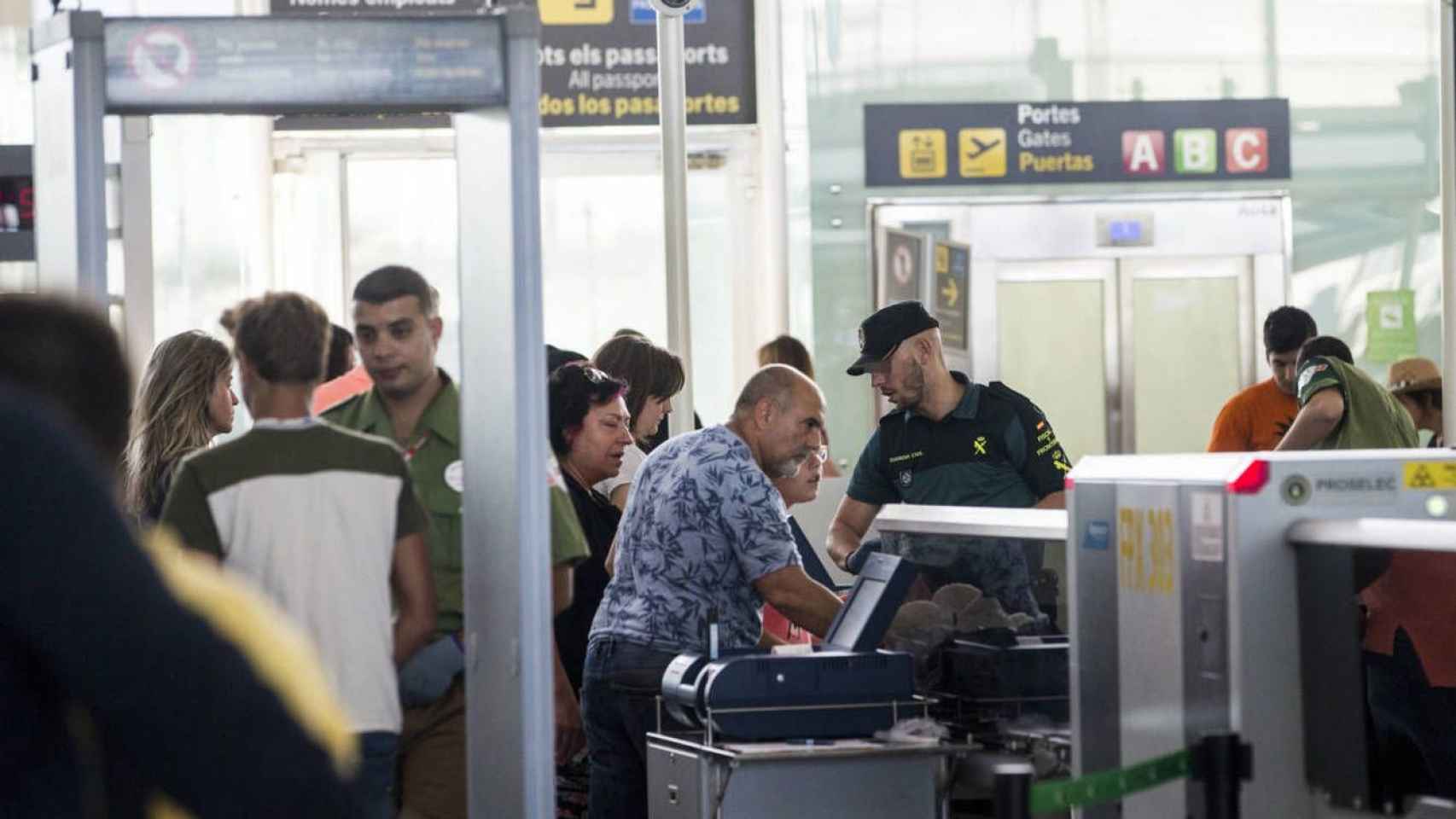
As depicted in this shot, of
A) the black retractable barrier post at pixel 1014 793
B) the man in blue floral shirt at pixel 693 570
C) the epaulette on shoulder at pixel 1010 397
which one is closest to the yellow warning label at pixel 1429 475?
the black retractable barrier post at pixel 1014 793

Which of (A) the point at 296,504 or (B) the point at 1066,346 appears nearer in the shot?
(A) the point at 296,504

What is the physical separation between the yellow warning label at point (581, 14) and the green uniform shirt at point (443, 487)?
7563mm

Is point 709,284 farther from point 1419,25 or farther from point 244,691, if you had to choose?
point 244,691

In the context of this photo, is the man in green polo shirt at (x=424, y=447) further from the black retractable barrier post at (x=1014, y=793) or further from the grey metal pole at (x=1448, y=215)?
the grey metal pole at (x=1448, y=215)

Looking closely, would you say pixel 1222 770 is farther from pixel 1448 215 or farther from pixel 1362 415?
pixel 1448 215

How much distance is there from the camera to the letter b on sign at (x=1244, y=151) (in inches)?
450

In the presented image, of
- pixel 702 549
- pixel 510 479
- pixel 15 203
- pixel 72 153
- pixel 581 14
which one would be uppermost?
pixel 581 14

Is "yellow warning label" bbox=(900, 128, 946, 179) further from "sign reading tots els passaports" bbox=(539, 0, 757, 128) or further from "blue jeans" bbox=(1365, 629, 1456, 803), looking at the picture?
"blue jeans" bbox=(1365, 629, 1456, 803)

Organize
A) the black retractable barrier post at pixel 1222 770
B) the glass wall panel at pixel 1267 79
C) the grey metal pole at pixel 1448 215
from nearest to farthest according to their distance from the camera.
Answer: the black retractable barrier post at pixel 1222 770
the grey metal pole at pixel 1448 215
the glass wall panel at pixel 1267 79

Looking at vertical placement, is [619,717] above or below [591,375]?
below

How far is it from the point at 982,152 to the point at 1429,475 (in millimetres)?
8092

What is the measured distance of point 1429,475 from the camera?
3.26 metres

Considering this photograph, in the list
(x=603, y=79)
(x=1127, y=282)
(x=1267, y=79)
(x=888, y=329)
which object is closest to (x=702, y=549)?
(x=888, y=329)

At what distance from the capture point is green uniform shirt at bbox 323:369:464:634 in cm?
340
